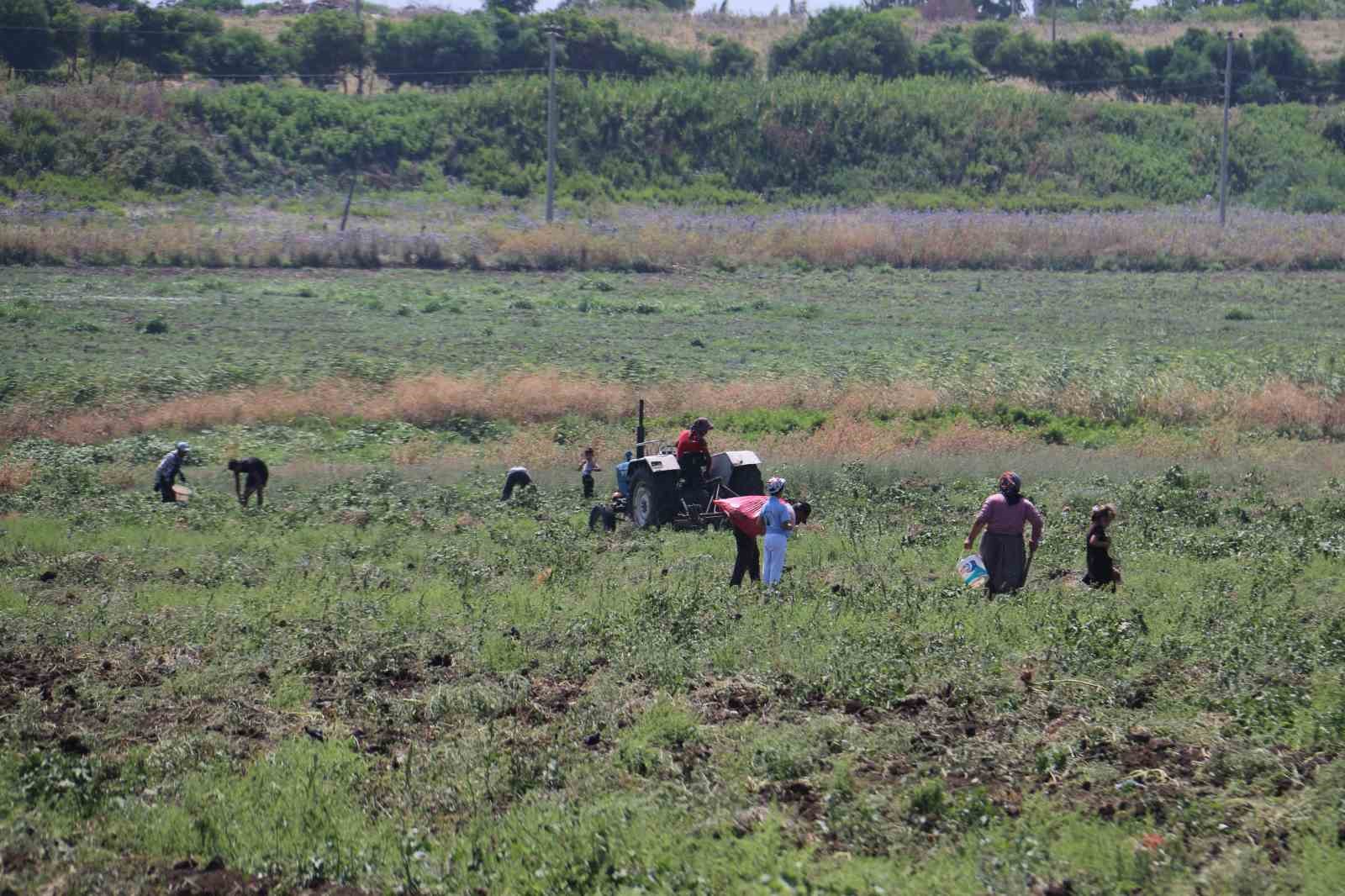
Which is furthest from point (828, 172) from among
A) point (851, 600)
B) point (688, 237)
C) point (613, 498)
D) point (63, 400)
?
point (851, 600)

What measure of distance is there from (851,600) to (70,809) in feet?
22.6

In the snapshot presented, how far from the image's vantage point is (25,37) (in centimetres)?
7438

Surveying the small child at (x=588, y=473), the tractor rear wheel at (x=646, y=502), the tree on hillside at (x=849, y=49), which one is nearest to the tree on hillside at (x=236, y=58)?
the tree on hillside at (x=849, y=49)

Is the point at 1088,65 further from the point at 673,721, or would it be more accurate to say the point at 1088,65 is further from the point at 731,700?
the point at 673,721

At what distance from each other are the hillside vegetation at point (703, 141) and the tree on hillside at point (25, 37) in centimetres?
643

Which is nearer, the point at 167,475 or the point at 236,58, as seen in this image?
the point at 167,475

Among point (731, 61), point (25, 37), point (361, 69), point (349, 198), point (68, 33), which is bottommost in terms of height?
point (349, 198)

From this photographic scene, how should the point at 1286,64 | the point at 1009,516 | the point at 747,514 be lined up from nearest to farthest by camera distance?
the point at 1009,516 < the point at 747,514 < the point at 1286,64

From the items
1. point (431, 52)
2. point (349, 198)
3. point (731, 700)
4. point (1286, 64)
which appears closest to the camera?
point (731, 700)

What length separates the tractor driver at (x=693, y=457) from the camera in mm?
18016

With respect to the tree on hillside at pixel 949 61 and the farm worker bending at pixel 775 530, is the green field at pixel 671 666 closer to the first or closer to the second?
the farm worker bending at pixel 775 530

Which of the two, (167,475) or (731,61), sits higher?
(731,61)

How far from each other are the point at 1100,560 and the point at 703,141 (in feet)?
211

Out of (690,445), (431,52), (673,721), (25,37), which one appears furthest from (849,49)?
(673,721)
